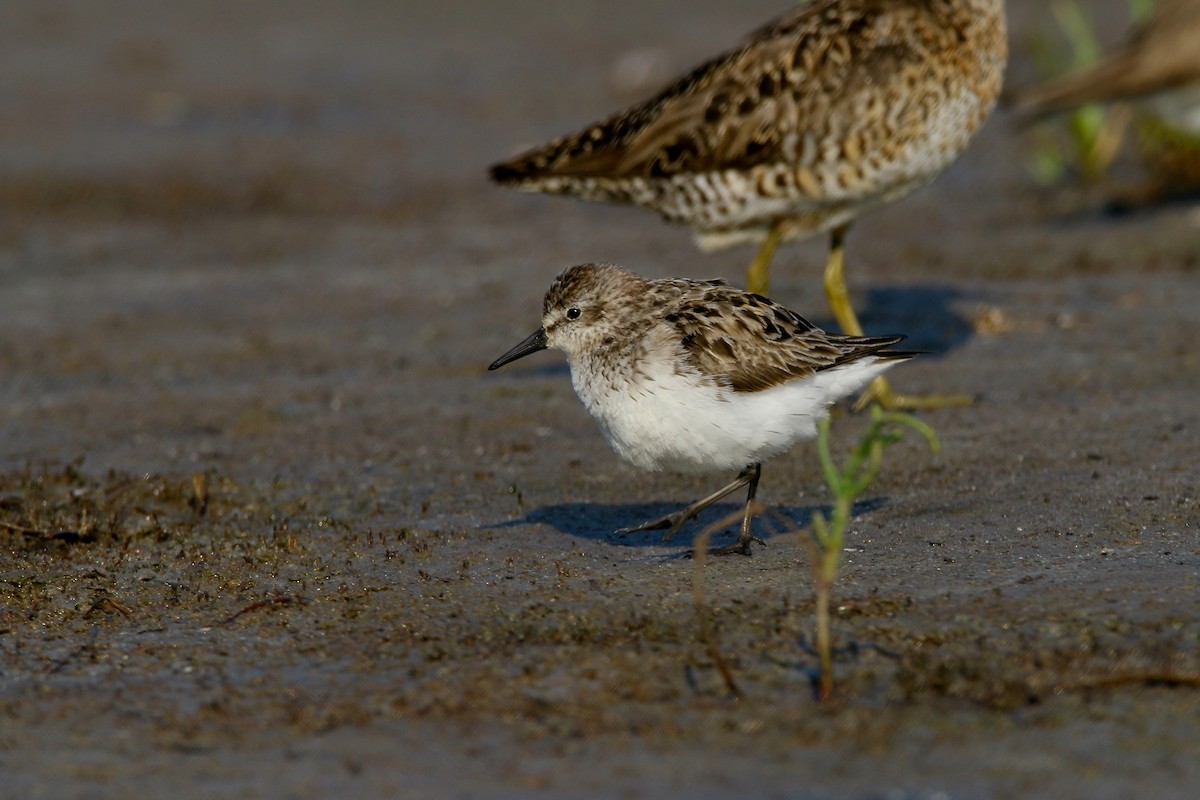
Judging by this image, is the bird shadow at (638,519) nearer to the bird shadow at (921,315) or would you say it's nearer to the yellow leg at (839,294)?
the yellow leg at (839,294)

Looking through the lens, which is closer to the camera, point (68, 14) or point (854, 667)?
point (854, 667)

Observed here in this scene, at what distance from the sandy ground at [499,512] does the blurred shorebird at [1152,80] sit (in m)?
0.82

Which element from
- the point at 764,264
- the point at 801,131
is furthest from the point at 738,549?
the point at 801,131

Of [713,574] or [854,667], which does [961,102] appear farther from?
[854,667]

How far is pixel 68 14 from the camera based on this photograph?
17.5m

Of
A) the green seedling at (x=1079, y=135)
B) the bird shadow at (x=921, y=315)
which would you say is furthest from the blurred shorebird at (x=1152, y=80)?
the bird shadow at (x=921, y=315)

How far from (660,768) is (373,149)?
1105 centimetres

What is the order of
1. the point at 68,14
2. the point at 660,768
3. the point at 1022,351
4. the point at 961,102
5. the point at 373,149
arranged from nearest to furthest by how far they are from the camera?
the point at 660,768, the point at 961,102, the point at 1022,351, the point at 373,149, the point at 68,14

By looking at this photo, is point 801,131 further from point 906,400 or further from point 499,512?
point 499,512

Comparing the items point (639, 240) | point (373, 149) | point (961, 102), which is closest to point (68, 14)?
point (373, 149)

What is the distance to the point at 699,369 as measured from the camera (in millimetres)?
5953

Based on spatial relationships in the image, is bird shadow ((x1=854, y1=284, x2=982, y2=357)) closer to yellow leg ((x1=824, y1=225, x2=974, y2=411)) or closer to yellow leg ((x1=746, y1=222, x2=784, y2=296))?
yellow leg ((x1=824, y1=225, x2=974, y2=411))

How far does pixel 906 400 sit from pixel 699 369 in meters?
2.60

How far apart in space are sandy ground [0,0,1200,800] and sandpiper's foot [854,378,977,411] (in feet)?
0.55
